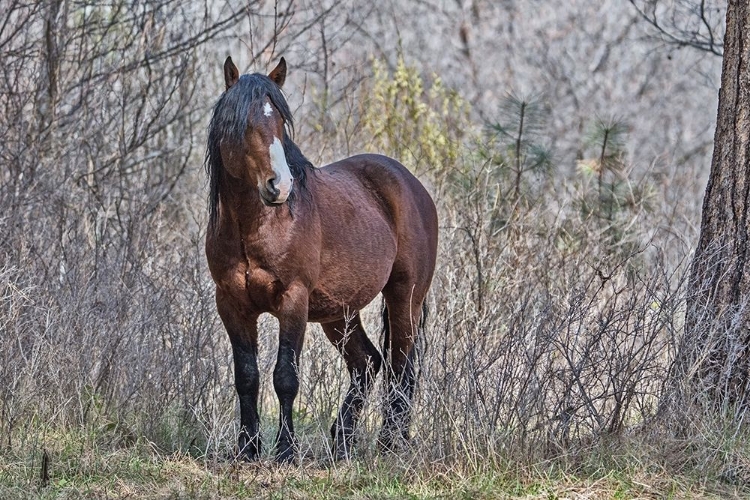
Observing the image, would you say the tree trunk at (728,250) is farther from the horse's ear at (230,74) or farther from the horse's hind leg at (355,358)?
the horse's ear at (230,74)

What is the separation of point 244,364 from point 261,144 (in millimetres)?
1232

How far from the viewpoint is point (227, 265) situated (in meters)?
5.26

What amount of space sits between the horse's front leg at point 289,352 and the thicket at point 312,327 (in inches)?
6.2

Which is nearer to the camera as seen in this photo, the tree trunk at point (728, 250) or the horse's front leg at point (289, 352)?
the horse's front leg at point (289, 352)

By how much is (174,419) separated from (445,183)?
4304 millimetres

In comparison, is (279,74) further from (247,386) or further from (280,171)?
(247,386)

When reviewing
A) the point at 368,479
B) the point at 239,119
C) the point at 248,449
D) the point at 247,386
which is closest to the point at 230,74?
the point at 239,119

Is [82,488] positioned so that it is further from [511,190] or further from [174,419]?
[511,190]

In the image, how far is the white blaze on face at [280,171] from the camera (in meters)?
4.87

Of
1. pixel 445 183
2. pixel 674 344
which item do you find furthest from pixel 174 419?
pixel 445 183

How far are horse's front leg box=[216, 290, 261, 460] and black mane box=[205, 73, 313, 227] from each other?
492mm

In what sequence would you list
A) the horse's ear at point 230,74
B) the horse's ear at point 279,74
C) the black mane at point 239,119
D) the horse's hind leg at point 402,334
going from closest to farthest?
the black mane at point 239,119, the horse's ear at point 230,74, the horse's ear at point 279,74, the horse's hind leg at point 402,334

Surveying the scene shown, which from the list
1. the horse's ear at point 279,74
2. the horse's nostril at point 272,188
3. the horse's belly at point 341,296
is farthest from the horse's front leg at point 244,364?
the horse's ear at point 279,74

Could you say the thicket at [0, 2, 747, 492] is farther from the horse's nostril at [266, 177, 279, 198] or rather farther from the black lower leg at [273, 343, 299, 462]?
the horse's nostril at [266, 177, 279, 198]
